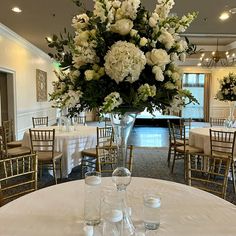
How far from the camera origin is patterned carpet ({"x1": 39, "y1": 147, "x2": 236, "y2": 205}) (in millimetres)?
4207

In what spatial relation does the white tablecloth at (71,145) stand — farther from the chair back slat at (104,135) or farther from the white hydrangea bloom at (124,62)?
the white hydrangea bloom at (124,62)

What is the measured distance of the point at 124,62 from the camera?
3.91 ft

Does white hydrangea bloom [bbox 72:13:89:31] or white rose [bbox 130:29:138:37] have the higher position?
white hydrangea bloom [bbox 72:13:89:31]

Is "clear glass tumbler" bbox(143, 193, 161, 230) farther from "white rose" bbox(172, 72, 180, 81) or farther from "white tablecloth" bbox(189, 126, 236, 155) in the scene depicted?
"white tablecloth" bbox(189, 126, 236, 155)

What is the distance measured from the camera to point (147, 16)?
133 centimetres

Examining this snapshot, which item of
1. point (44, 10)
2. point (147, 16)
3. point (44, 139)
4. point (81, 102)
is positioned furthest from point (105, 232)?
point (44, 10)

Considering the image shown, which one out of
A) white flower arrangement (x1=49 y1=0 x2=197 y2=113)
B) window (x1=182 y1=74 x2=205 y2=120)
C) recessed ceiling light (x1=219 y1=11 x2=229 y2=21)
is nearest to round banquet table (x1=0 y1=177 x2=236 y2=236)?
white flower arrangement (x1=49 y1=0 x2=197 y2=113)

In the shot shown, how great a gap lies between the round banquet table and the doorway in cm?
626

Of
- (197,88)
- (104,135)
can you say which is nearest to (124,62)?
(104,135)

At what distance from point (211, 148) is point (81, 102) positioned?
129 inches

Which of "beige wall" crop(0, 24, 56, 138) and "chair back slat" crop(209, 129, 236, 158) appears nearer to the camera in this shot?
"chair back slat" crop(209, 129, 236, 158)

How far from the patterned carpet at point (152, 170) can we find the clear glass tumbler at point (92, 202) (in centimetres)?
283

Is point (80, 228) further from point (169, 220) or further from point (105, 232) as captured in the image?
point (169, 220)

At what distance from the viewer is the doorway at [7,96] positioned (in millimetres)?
7262
